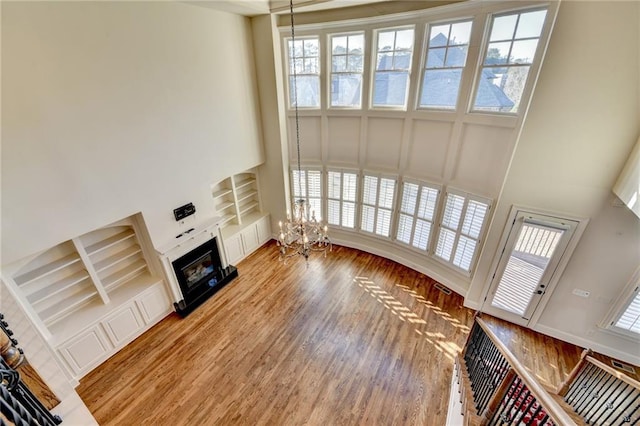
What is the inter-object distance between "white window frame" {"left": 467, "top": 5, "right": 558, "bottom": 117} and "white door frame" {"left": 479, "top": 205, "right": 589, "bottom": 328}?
157cm

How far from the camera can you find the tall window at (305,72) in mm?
5949

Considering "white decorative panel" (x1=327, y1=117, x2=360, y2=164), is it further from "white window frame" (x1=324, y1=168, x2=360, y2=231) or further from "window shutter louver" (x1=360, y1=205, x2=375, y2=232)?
"window shutter louver" (x1=360, y1=205, x2=375, y2=232)

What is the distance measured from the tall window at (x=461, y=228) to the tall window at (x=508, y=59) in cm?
170

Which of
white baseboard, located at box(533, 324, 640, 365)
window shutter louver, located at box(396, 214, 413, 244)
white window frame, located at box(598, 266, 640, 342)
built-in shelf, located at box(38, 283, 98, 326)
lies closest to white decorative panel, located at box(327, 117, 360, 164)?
window shutter louver, located at box(396, 214, 413, 244)

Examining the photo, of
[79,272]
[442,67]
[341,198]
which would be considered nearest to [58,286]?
[79,272]

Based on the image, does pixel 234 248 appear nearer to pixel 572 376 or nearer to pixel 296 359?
pixel 296 359

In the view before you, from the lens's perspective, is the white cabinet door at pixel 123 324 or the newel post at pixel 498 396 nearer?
the newel post at pixel 498 396

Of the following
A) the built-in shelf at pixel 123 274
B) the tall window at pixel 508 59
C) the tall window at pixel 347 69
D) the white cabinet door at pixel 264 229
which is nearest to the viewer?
the tall window at pixel 508 59

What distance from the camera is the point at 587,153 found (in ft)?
12.5

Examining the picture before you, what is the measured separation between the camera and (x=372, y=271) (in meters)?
6.72

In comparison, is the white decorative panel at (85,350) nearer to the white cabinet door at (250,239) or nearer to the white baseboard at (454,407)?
the white cabinet door at (250,239)

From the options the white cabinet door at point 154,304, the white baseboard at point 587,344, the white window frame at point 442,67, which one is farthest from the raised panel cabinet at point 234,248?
the white baseboard at point 587,344

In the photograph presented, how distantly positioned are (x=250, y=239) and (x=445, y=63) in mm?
5802

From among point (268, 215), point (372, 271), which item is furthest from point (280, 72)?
point (372, 271)
